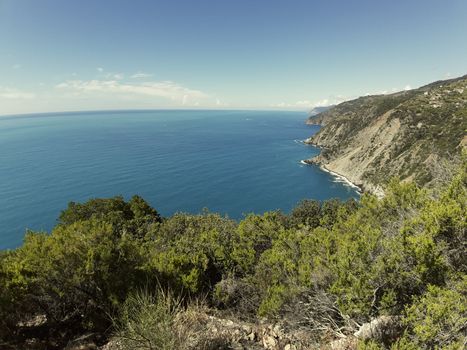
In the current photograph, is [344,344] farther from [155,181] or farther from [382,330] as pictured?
[155,181]

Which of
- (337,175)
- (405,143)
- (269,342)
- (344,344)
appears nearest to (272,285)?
(269,342)

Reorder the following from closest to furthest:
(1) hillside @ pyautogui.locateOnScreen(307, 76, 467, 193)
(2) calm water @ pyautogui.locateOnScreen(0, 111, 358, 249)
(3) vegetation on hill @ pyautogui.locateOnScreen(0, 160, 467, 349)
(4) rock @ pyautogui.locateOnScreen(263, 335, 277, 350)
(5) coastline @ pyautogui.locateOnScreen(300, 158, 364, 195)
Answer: (3) vegetation on hill @ pyautogui.locateOnScreen(0, 160, 467, 349)
(4) rock @ pyautogui.locateOnScreen(263, 335, 277, 350)
(2) calm water @ pyautogui.locateOnScreen(0, 111, 358, 249)
(1) hillside @ pyautogui.locateOnScreen(307, 76, 467, 193)
(5) coastline @ pyautogui.locateOnScreen(300, 158, 364, 195)

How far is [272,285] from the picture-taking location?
16.4 meters

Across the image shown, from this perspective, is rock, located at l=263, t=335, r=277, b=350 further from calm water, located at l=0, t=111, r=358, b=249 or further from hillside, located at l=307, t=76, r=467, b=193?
hillside, located at l=307, t=76, r=467, b=193

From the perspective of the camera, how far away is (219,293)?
17.1m

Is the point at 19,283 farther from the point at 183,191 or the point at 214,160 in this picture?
the point at 214,160

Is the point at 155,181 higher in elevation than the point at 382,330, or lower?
lower

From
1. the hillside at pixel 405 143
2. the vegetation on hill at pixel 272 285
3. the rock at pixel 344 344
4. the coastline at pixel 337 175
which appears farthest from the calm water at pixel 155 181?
the rock at pixel 344 344

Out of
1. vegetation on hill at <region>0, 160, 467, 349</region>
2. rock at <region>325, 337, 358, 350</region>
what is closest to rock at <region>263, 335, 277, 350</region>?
vegetation on hill at <region>0, 160, 467, 349</region>

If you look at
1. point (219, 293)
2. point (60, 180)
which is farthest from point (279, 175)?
point (219, 293)

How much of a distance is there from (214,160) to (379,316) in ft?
443

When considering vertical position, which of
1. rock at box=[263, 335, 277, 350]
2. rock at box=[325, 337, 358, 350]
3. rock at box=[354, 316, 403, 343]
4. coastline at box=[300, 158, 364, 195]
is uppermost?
rock at box=[354, 316, 403, 343]

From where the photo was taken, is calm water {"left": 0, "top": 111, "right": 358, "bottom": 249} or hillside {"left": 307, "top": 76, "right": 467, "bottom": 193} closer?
calm water {"left": 0, "top": 111, "right": 358, "bottom": 249}

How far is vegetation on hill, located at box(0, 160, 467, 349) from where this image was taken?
8.48m
